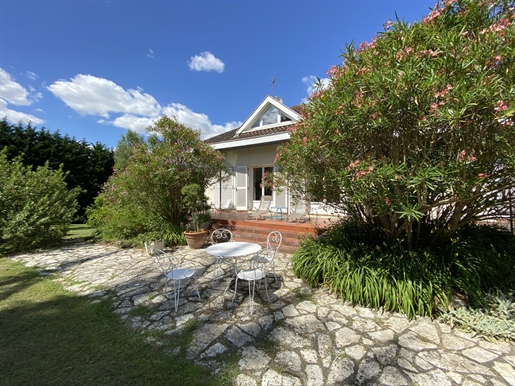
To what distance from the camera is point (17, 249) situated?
7586mm

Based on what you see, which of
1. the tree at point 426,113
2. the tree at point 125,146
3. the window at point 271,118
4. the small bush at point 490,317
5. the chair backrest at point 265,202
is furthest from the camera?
the tree at point 125,146

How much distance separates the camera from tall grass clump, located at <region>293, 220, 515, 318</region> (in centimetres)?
339

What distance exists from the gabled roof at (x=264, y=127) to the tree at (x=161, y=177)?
2.85 metres

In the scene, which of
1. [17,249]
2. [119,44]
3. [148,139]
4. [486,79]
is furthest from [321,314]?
[119,44]

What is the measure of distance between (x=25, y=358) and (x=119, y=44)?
11.5 meters

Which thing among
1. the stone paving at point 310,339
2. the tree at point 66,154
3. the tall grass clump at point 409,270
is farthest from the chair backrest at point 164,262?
the tree at point 66,154

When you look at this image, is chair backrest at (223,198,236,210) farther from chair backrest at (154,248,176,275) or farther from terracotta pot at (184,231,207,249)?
chair backrest at (154,248,176,275)

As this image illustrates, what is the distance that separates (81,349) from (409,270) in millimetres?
4650

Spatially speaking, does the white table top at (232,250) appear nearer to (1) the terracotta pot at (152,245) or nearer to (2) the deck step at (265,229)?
(2) the deck step at (265,229)

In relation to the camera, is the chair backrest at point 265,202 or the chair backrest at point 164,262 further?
the chair backrest at point 265,202

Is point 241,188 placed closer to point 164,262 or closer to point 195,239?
point 195,239

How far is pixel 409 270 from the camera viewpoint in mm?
3516

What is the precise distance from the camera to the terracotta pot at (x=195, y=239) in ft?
23.6

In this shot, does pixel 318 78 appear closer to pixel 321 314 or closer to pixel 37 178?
pixel 321 314
